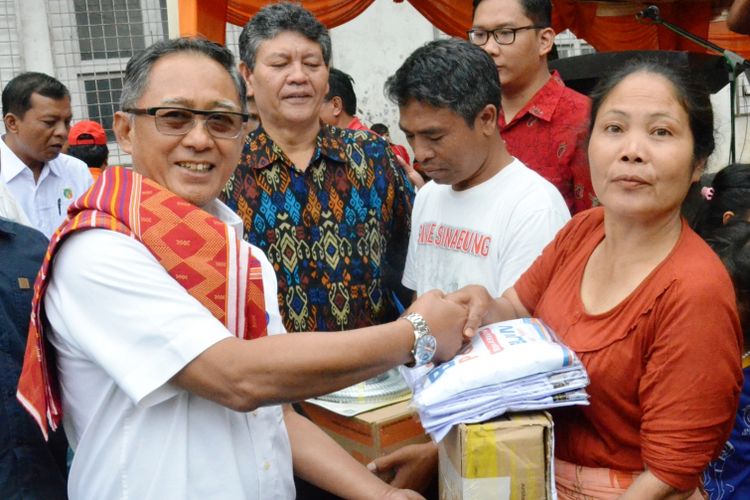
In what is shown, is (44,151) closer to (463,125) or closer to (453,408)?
(463,125)

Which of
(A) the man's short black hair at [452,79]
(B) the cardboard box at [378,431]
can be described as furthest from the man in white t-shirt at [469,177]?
(B) the cardboard box at [378,431]

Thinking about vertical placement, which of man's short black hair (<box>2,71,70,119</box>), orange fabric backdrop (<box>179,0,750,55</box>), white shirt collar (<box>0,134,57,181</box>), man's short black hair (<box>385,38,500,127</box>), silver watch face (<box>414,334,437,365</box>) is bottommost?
silver watch face (<box>414,334,437,365</box>)

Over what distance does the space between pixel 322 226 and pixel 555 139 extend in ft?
3.27

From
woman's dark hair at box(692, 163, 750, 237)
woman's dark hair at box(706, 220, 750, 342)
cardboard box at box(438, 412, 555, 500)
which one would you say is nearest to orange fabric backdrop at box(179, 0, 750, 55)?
woman's dark hair at box(692, 163, 750, 237)

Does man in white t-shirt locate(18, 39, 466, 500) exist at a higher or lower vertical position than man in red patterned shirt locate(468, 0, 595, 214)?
lower

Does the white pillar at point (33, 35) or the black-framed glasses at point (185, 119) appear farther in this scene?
the white pillar at point (33, 35)

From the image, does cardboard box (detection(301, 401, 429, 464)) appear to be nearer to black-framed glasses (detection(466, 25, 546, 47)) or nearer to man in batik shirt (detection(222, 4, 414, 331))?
man in batik shirt (detection(222, 4, 414, 331))

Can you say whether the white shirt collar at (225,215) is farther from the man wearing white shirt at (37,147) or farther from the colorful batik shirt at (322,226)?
the man wearing white shirt at (37,147)

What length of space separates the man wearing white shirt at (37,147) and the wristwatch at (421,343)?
397cm

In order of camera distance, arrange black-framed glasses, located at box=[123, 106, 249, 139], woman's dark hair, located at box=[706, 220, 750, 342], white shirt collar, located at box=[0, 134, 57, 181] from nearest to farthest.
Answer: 1. black-framed glasses, located at box=[123, 106, 249, 139]
2. woman's dark hair, located at box=[706, 220, 750, 342]
3. white shirt collar, located at box=[0, 134, 57, 181]

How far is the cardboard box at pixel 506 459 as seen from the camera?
4.60 ft

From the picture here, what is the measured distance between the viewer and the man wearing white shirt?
4.88 m

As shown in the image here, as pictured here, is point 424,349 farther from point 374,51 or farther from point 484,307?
point 374,51

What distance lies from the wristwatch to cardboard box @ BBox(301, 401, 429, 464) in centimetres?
42
